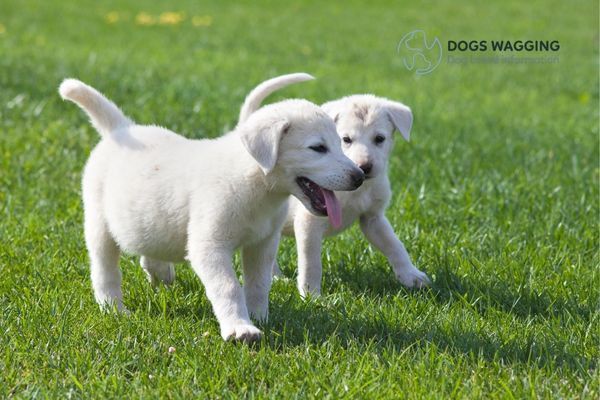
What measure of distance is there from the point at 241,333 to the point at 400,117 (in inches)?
78.8

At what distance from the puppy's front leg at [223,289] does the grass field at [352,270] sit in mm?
81

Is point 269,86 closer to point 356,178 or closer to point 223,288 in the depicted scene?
point 356,178

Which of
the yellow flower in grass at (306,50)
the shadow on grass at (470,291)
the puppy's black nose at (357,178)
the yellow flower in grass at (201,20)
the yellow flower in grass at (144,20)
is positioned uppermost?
the yellow flower in grass at (144,20)

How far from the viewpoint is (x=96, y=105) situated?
4992 mm

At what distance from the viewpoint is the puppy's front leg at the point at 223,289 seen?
4037 millimetres

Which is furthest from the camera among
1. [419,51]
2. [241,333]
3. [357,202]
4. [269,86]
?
[419,51]

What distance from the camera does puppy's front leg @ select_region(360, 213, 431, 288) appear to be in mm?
5168

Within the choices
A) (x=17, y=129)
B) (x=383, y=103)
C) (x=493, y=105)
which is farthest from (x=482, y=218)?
(x=493, y=105)

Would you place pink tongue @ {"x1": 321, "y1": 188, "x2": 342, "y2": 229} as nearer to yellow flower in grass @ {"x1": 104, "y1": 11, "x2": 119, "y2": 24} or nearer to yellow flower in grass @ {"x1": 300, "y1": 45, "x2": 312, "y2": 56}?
yellow flower in grass @ {"x1": 300, "y1": 45, "x2": 312, "y2": 56}

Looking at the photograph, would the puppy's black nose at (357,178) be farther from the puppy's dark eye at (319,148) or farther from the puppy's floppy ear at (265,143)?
the puppy's floppy ear at (265,143)

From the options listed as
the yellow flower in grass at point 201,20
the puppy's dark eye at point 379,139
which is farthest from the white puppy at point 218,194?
the yellow flower in grass at point 201,20

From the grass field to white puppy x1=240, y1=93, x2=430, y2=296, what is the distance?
0.44 ft

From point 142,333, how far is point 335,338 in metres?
0.86

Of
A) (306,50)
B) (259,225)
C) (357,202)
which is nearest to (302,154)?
(259,225)
